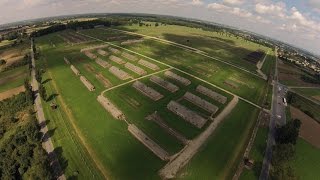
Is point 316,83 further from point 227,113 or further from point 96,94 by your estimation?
point 96,94

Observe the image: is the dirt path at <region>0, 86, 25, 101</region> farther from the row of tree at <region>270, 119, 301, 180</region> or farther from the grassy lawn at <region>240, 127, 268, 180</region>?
the row of tree at <region>270, 119, 301, 180</region>

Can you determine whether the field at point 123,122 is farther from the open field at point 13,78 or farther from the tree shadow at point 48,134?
the open field at point 13,78

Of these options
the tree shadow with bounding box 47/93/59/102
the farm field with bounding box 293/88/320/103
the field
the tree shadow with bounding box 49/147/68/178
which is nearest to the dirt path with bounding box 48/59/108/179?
the field

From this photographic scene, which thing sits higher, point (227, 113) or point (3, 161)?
point (227, 113)

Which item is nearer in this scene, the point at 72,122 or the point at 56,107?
the point at 72,122

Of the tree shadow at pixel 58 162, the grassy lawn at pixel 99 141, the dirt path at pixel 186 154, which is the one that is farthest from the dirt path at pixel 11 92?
the dirt path at pixel 186 154

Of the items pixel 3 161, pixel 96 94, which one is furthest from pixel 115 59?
pixel 3 161
